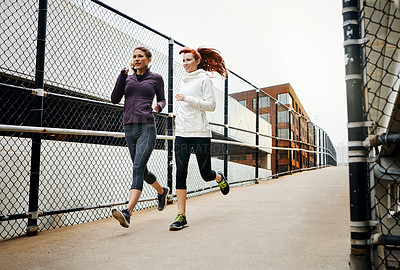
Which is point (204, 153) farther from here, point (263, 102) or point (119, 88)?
point (263, 102)

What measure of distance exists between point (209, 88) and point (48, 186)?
2.84 meters

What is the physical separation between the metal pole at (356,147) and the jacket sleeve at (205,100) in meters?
1.56

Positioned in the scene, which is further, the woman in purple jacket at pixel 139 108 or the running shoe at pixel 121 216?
the woman in purple jacket at pixel 139 108

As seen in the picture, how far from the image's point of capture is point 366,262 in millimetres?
1653

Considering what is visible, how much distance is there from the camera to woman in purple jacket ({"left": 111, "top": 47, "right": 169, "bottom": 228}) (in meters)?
3.13

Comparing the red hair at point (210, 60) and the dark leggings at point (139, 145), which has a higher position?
the red hair at point (210, 60)

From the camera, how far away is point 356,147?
1.73m

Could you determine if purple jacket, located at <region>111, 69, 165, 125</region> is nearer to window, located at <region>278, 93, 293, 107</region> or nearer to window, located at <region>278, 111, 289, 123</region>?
window, located at <region>278, 111, 289, 123</region>

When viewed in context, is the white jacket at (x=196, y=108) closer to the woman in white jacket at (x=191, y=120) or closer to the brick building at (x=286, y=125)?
the woman in white jacket at (x=191, y=120)

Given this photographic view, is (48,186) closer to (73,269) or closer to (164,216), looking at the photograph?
(164,216)

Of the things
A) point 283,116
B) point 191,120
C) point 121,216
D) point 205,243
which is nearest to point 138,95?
point 191,120

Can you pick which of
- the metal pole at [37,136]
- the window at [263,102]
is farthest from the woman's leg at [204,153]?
the window at [263,102]

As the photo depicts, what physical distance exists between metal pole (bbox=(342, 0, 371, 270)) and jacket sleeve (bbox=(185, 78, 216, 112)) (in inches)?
61.2

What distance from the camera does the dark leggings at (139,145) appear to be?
10.2 ft
